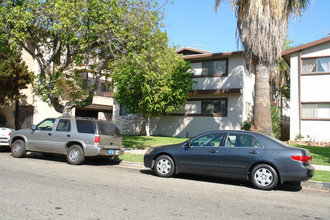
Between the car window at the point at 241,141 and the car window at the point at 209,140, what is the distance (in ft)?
0.87

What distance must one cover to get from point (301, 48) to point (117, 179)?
606 inches

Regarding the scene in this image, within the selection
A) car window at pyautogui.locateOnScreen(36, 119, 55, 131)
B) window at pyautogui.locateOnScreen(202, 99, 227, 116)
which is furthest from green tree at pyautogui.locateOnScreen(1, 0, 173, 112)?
window at pyautogui.locateOnScreen(202, 99, 227, 116)

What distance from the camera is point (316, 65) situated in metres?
18.7

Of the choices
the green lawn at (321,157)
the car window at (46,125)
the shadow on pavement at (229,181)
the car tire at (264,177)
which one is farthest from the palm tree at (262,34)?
the car window at (46,125)

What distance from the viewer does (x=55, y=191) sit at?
6.49 metres

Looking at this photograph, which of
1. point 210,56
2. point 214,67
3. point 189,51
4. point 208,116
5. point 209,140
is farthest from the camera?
point 189,51

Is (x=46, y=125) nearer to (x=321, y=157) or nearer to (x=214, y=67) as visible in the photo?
(x=321, y=157)

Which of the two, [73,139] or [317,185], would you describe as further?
[73,139]

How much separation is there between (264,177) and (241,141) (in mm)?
1096

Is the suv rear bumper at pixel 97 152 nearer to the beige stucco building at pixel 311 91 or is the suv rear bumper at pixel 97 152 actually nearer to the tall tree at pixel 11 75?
the tall tree at pixel 11 75

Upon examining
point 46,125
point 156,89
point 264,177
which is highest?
point 156,89

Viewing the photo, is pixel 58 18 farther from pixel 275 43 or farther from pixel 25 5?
pixel 275 43

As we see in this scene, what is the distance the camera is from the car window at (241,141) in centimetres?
808

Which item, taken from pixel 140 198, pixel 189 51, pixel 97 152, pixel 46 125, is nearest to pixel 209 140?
pixel 140 198
